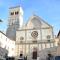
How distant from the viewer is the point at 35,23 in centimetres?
4172

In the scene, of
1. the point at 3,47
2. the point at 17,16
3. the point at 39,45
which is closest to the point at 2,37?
the point at 3,47

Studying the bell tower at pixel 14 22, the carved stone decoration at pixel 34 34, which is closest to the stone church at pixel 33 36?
the carved stone decoration at pixel 34 34

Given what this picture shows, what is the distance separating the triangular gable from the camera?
4109 cm

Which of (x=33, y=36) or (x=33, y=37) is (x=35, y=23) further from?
(x=33, y=37)

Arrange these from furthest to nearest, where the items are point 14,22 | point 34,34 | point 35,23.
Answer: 1. point 14,22
2. point 35,23
3. point 34,34

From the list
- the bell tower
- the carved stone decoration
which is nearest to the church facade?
the carved stone decoration

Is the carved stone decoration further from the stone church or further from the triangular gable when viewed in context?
the triangular gable

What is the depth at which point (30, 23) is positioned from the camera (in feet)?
138

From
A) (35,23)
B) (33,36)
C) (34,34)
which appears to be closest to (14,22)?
(35,23)

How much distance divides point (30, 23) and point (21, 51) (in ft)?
24.5

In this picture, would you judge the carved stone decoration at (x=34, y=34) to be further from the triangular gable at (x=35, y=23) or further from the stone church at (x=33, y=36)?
the triangular gable at (x=35, y=23)

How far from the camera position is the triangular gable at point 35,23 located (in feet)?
135

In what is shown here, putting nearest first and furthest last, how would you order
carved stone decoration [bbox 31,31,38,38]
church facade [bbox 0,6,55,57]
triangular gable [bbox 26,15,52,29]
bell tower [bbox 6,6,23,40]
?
church facade [bbox 0,6,55,57], carved stone decoration [bbox 31,31,38,38], triangular gable [bbox 26,15,52,29], bell tower [bbox 6,6,23,40]

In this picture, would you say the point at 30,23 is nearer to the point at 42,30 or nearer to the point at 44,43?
the point at 42,30
